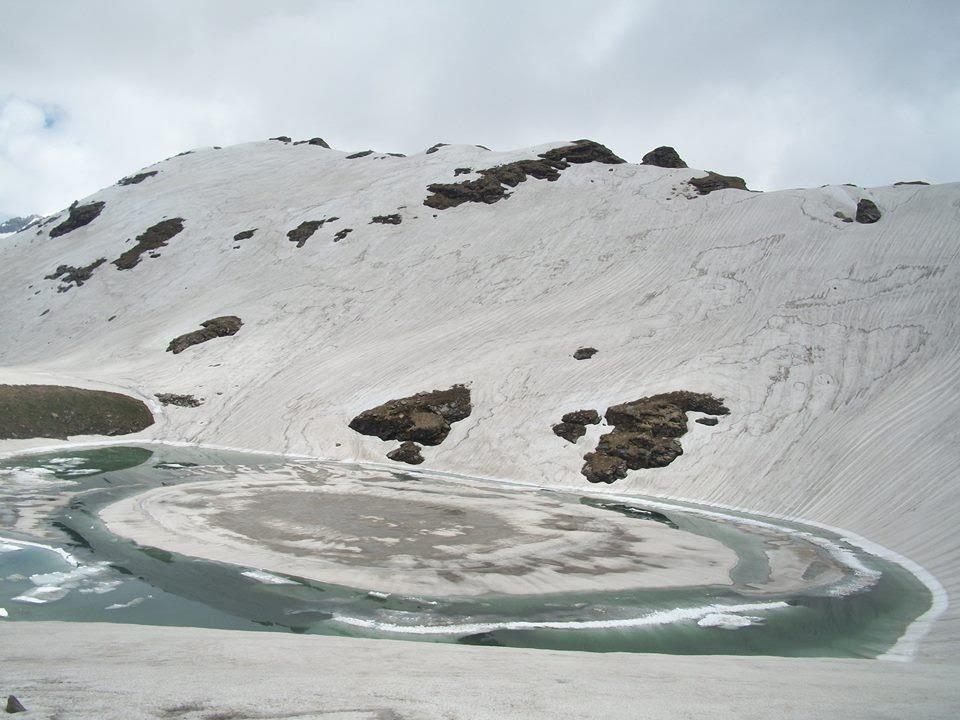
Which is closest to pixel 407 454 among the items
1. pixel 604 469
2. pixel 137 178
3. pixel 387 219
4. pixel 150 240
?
pixel 604 469

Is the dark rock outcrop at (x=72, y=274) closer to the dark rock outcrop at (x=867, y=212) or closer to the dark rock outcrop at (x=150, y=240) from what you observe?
the dark rock outcrop at (x=150, y=240)

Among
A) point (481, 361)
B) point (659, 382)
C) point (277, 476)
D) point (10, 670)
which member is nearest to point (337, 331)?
point (481, 361)

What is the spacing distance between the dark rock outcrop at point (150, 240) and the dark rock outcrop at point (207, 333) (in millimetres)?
24474

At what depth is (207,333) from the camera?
48.8 meters

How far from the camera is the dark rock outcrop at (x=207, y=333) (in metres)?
48.1

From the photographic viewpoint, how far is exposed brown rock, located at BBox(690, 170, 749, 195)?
185 ft

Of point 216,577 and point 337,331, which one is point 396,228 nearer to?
point 337,331

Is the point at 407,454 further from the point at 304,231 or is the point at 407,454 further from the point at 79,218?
the point at 79,218

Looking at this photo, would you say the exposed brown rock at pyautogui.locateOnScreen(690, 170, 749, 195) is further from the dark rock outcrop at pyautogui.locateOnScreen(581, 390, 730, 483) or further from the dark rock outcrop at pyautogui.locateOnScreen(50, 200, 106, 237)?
the dark rock outcrop at pyautogui.locateOnScreen(50, 200, 106, 237)

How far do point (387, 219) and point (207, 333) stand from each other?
882 inches

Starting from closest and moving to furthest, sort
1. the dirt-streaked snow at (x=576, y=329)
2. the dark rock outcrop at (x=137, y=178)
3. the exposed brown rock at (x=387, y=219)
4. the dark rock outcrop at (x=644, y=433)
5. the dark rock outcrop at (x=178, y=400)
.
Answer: the dirt-streaked snow at (x=576, y=329) < the dark rock outcrop at (x=644, y=433) < the dark rock outcrop at (x=178, y=400) < the exposed brown rock at (x=387, y=219) < the dark rock outcrop at (x=137, y=178)

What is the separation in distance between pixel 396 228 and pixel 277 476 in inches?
1570

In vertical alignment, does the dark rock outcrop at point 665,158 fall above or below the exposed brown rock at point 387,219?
above

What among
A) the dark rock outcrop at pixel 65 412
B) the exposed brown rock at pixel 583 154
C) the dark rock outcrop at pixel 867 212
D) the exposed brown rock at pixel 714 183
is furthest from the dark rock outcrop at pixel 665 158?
the dark rock outcrop at pixel 65 412
